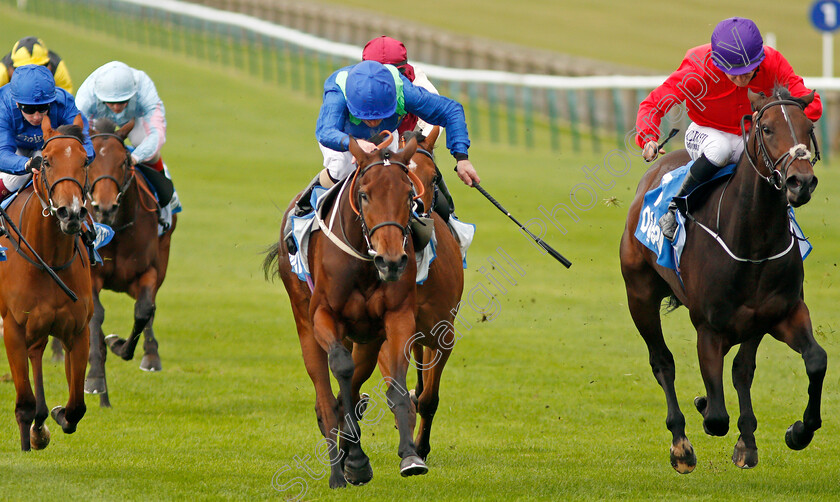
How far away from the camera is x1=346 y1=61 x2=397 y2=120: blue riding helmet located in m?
6.49

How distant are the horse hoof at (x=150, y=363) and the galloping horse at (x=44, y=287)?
2.96 metres

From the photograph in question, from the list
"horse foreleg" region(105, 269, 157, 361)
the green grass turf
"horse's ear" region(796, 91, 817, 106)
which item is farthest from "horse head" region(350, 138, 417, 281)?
the green grass turf

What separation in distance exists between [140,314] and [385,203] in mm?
3947

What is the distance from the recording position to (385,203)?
19.5ft

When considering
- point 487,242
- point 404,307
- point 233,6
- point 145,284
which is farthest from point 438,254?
point 233,6

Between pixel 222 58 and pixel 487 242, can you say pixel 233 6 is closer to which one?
pixel 222 58

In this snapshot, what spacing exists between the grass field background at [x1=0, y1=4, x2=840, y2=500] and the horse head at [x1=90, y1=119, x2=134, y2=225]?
146 centimetres

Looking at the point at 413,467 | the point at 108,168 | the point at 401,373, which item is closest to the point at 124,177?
the point at 108,168

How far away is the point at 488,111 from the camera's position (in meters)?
25.2

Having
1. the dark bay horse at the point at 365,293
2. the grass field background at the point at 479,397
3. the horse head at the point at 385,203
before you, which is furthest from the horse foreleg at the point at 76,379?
the horse head at the point at 385,203

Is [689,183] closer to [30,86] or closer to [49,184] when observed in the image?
[49,184]

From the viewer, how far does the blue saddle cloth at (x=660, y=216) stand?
6992 mm

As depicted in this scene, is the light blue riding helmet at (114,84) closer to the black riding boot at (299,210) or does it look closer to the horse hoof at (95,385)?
the horse hoof at (95,385)

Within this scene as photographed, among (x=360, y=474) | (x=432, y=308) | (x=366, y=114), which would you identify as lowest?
(x=360, y=474)
